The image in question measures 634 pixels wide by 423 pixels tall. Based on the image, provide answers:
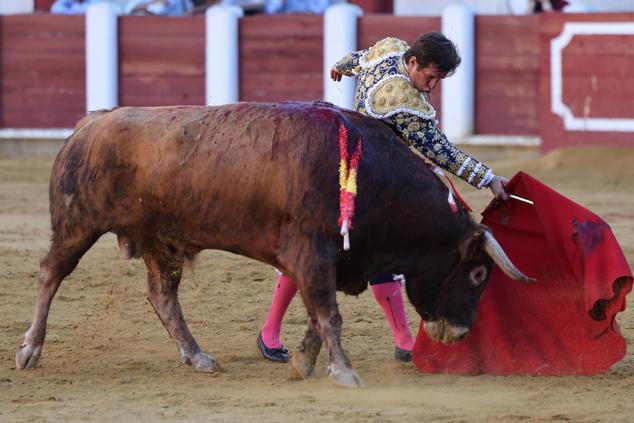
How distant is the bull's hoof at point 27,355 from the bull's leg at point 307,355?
2.58 feet

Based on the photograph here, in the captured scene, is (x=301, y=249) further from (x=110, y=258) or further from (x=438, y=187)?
(x=110, y=258)

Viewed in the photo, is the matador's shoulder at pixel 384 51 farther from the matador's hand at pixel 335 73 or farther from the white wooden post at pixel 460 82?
the white wooden post at pixel 460 82

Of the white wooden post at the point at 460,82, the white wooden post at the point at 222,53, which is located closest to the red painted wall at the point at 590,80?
the white wooden post at the point at 460,82

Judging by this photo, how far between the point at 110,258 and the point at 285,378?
8.58 feet

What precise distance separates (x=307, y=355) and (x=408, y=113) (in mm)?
774

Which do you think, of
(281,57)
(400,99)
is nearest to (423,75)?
(400,99)

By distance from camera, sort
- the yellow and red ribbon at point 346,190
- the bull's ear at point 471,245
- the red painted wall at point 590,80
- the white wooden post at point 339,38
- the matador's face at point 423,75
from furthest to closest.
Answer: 1. the white wooden post at point 339,38
2. the red painted wall at point 590,80
3. the bull's ear at point 471,245
4. the matador's face at point 423,75
5. the yellow and red ribbon at point 346,190

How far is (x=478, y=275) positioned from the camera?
4.42 m

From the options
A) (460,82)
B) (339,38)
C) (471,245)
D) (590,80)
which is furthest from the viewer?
(339,38)

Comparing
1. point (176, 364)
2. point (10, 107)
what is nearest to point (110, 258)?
point (176, 364)

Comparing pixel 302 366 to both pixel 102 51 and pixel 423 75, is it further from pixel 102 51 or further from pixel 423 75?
pixel 102 51

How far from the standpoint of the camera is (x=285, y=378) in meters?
4.33

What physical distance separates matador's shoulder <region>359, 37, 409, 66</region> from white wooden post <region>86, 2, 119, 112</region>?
7025 mm

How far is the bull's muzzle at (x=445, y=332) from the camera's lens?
4.43 m
